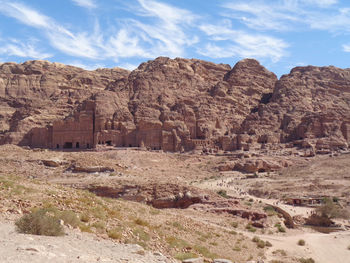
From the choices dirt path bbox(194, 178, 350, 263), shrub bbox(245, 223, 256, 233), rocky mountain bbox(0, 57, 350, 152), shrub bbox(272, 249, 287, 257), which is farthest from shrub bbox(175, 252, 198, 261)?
rocky mountain bbox(0, 57, 350, 152)

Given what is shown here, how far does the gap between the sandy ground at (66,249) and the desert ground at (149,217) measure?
2 cm

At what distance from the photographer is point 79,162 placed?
35.9 m

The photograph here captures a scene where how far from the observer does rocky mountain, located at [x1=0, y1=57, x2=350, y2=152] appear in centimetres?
7456

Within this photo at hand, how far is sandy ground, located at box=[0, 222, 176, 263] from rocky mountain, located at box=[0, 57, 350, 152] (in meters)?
61.8

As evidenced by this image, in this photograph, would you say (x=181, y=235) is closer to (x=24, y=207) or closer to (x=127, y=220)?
(x=127, y=220)

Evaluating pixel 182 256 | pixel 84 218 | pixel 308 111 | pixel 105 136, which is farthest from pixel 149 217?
pixel 308 111

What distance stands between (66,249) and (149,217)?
819 cm

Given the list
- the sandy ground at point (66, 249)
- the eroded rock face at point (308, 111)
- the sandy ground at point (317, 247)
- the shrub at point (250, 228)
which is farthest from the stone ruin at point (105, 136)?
the sandy ground at point (66, 249)

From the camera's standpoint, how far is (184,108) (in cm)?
8062

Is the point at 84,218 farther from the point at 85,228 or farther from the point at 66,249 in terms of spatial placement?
the point at 66,249

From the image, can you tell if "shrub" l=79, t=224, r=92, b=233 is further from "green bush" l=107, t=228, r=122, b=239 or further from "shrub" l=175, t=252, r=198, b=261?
"shrub" l=175, t=252, r=198, b=261

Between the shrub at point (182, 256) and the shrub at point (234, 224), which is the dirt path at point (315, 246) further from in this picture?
the shrub at point (182, 256)

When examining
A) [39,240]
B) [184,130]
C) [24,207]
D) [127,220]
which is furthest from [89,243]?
[184,130]

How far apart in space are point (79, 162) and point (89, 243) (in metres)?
26.6
